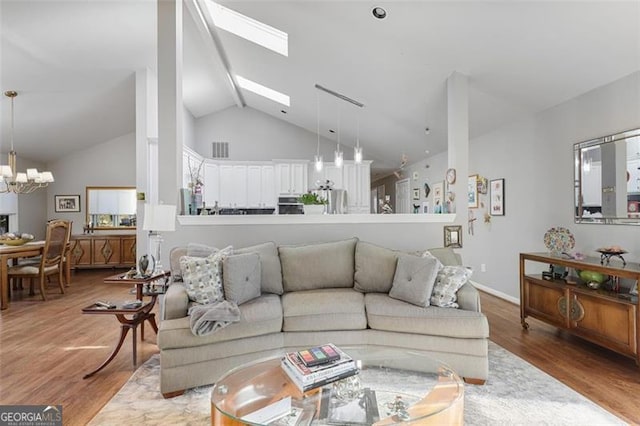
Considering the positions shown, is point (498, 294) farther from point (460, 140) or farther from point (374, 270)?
point (374, 270)

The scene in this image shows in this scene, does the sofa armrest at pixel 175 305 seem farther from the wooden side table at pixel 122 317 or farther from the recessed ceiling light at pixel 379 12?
the recessed ceiling light at pixel 379 12

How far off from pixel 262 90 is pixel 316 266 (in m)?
4.66

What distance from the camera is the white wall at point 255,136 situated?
25.9ft

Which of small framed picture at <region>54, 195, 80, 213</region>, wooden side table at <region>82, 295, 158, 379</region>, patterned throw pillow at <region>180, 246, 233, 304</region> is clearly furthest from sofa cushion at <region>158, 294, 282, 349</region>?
small framed picture at <region>54, 195, 80, 213</region>

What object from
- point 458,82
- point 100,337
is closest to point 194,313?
point 100,337

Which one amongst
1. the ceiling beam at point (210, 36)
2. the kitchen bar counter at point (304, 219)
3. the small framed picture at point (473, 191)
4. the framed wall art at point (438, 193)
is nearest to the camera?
the kitchen bar counter at point (304, 219)

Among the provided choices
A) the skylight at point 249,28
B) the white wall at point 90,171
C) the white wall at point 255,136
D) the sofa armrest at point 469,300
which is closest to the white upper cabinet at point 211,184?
the white wall at point 255,136

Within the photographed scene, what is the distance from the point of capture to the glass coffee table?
153cm

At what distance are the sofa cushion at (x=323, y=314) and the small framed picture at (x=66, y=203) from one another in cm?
711

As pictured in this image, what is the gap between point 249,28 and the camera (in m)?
4.51

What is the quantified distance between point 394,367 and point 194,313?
4.59 ft

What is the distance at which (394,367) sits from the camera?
199 centimetres

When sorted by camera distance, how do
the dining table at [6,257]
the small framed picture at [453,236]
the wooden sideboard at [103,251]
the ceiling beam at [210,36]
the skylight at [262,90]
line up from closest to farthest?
the small framed picture at [453,236] < the ceiling beam at [210,36] < the dining table at [6,257] < the skylight at [262,90] < the wooden sideboard at [103,251]

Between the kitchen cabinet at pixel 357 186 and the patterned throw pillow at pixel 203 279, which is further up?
the kitchen cabinet at pixel 357 186
